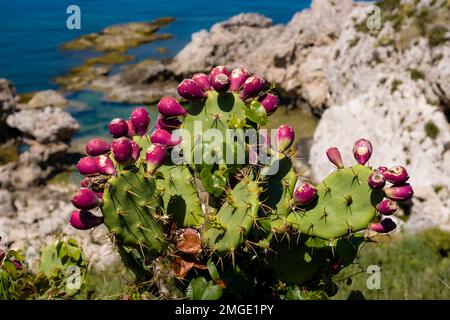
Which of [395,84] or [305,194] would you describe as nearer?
[305,194]

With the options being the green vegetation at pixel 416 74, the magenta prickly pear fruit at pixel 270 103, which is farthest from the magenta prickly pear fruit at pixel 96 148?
the green vegetation at pixel 416 74

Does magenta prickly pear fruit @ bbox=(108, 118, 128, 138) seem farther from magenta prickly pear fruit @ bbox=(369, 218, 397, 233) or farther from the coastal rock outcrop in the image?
the coastal rock outcrop

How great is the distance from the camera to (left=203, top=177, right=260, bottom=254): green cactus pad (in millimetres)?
2424

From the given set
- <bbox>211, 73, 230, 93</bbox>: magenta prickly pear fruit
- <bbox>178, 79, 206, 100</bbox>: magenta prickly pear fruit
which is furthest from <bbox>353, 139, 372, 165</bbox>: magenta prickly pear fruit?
<bbox>178, 79, 206, 100</bbox>: magenta prickly pear fruit

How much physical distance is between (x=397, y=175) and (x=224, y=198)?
81cm

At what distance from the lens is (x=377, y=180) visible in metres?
2.40

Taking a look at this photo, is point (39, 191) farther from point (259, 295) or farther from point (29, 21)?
point (29, 21)

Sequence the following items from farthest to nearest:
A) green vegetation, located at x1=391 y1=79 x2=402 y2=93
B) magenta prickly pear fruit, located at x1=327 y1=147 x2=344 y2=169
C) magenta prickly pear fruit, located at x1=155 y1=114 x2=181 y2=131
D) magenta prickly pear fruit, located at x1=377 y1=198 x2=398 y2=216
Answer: green vegetation, located at x1=391 y1=79 x2=402 y2=93 → magenta prickly pear fruit, located at x1=155 y1=114 x2=181 y2=131 → magenta prickly pear fruit, located at x1=327 y1=147 x2=344 y2=169 → magenta prickly pear fruit, located at x1=377 y1=198 x2=398 y2=216

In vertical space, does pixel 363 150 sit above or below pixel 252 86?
below

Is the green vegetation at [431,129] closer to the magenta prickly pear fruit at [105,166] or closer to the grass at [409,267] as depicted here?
the grass at [409,267]

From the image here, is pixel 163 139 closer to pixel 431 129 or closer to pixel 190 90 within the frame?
pixel 190 90

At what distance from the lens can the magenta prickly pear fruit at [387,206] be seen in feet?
7.93

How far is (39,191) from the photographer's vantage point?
1267cm

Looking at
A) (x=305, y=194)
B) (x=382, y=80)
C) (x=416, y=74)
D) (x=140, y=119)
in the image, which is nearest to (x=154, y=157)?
(x=140, y=119)
